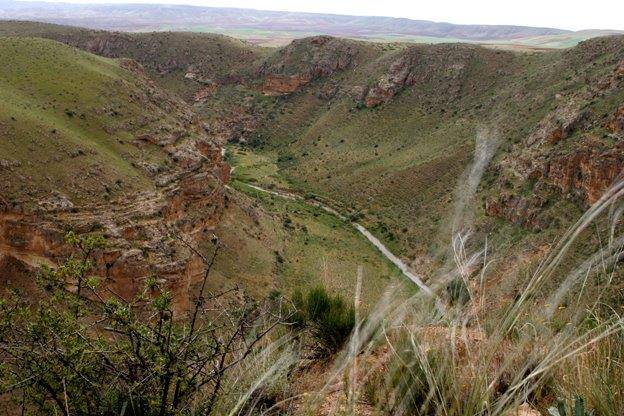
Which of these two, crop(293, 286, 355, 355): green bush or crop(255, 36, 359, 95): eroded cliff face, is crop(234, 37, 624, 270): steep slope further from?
crop(293, 286, 355, 355): green bush

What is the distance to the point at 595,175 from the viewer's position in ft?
97.0

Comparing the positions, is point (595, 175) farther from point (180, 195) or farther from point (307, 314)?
point (307, 314)

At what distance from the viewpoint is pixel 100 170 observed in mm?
25141

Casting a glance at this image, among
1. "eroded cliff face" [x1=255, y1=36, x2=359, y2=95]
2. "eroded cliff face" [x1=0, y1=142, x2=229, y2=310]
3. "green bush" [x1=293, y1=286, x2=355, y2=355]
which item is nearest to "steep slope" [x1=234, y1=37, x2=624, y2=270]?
"eroded cliff face" [x1=255, y1=36, x2=359, y2=95]

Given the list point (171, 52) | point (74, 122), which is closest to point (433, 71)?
point (171, 52)

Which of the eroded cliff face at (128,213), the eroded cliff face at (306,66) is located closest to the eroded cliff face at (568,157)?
the eroded cliff face at (128,213)

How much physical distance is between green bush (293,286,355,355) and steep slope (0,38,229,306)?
1471 centimetres

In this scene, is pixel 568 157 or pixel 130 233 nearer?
pixel 130 233

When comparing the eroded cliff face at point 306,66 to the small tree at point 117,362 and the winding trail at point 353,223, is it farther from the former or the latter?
the small tree at point 117,362

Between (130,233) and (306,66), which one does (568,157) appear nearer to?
(130,233)

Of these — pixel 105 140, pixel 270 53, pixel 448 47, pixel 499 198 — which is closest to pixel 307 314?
pixel 105 140

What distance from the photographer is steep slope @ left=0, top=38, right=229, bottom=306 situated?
69.1 feet

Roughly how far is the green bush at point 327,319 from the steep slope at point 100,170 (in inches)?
579

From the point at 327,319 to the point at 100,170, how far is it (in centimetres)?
2246
